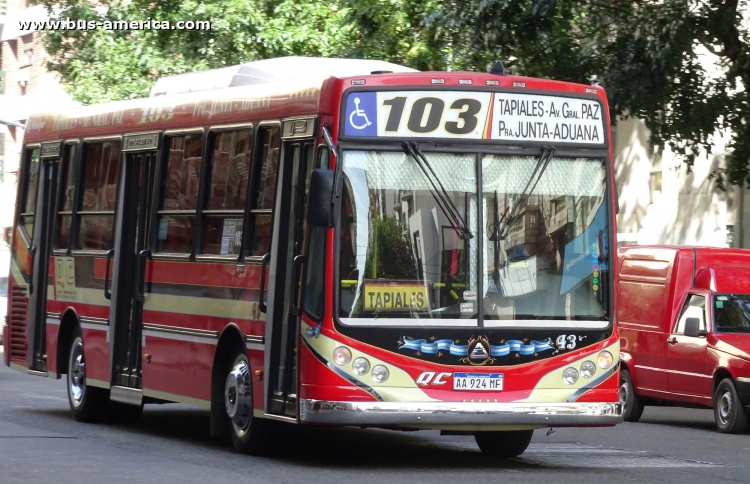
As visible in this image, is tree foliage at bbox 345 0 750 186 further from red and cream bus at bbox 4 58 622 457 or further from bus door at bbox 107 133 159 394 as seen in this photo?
red and cream bus at bbox 4 58 622 457

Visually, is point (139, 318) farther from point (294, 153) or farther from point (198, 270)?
point (294, 153)

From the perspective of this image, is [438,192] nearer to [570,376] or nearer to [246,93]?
[570,376]

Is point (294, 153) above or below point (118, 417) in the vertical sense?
above

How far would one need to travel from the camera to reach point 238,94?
1339 cm

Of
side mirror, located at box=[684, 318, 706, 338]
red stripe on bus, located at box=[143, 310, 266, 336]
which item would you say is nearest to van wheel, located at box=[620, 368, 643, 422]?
side mirror, located at box=[684, 318, 706, 338]

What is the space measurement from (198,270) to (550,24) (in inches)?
343

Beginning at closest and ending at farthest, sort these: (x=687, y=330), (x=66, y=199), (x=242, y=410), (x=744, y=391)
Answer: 1. (x=242, y=410)
2. (x=66, y=199)
3. (x=744, y=391)
4. (x=687, y=330)

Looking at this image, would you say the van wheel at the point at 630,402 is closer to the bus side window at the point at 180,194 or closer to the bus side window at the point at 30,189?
the bus side window at the point at 30,189

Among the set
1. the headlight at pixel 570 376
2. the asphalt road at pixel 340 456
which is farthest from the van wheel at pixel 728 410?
the headlight at pixel 570 376

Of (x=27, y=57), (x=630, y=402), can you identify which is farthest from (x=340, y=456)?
(x=27, y=57)

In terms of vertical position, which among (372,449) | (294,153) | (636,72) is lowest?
(372,449)

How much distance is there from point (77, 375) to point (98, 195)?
6.01 ft

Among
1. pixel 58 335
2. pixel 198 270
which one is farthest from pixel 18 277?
pixel 198 270

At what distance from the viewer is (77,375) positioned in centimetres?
1644
